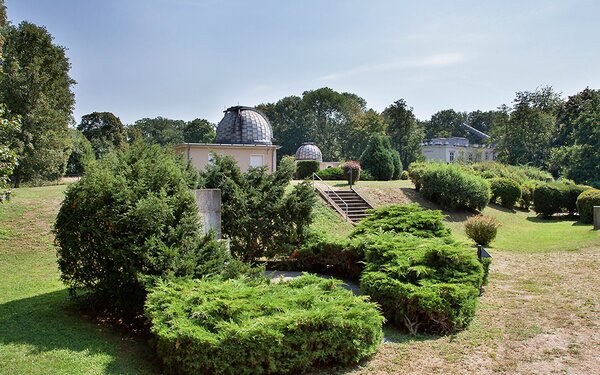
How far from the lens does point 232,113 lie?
30.3 metres

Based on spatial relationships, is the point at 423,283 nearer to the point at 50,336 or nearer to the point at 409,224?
the point at 409,224

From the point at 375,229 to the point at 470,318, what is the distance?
4057 mm

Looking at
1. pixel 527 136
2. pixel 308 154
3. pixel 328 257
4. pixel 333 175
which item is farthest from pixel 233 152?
pixel 527 136

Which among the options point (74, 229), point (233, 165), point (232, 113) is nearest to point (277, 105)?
point (232, 113)

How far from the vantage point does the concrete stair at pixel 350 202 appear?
63.5 ft

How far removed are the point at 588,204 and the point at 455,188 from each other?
5.71 metres

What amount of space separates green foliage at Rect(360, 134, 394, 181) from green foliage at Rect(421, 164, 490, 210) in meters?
6.12

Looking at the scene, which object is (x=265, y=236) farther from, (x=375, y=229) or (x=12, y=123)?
(x=12, y=123)

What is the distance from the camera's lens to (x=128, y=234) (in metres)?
6.05

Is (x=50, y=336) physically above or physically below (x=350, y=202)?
below

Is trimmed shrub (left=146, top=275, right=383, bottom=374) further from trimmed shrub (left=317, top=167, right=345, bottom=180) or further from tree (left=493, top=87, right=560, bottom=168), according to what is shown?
tree (left=493, top=87, right=560, bottom=168)

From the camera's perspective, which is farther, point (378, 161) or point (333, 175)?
point (378, 161)

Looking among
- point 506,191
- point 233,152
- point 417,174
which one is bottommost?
A: point 506,191

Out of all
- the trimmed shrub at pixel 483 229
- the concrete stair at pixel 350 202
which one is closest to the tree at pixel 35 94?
the concrete stair at pixel 350 202
